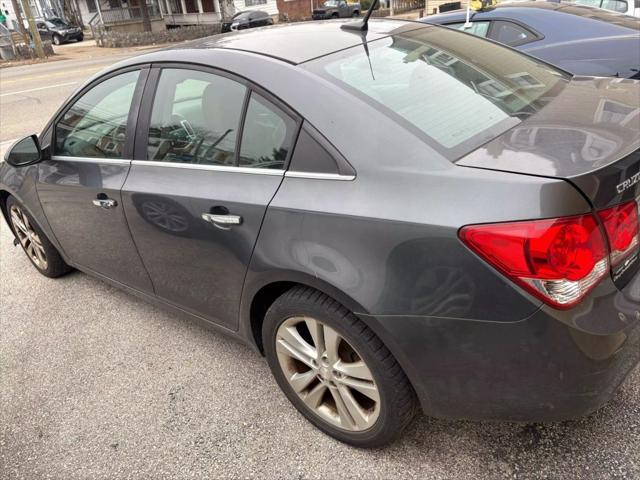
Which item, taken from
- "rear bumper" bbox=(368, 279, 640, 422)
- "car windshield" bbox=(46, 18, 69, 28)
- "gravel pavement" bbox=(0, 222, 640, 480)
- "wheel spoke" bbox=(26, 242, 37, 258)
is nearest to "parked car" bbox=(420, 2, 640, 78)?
"gravel pavement" bbox=(0, 222, 640, 480)

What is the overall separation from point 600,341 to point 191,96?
1.94 meters

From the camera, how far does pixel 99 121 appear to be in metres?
2.86

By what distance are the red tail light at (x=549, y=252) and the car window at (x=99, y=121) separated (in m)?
1.96

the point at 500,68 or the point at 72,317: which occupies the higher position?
the point at 500,68

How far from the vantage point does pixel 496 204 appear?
1.51 metres

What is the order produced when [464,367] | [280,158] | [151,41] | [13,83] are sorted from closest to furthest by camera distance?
[464,367] → [280,158] → [13,83] → [151,41]

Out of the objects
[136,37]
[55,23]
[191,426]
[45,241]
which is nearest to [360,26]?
[191,426]

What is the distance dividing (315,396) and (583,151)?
1.40 metres

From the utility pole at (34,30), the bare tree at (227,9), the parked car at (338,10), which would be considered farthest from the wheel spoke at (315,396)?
the bare tree at (227,9)

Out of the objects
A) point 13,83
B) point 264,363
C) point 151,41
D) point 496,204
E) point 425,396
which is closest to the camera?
point 496,204

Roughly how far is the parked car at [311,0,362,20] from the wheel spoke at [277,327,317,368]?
1162 inches

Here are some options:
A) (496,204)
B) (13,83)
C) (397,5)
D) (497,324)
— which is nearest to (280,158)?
(496,204)

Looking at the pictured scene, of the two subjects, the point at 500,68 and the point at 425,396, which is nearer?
the point at 425,396

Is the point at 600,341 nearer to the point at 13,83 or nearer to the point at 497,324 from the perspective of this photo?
the point at 497,324
